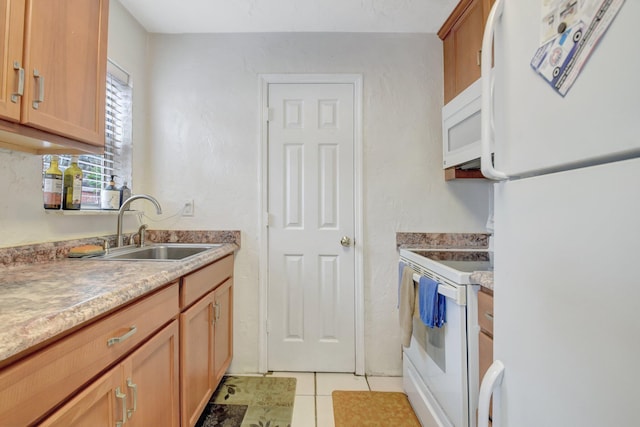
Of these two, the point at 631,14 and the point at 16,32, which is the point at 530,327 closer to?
the point at 631,14

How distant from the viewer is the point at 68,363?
0.71 meters

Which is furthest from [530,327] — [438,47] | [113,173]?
[113,173]

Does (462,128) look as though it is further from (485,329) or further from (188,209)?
(188,209)

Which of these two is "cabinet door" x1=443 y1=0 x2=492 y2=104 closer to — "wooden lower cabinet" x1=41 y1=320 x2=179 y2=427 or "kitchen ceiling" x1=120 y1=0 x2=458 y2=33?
"kitchen ceiling" x1=120 y1=0 x2=458 y2=33

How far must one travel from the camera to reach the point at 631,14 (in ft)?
1.30

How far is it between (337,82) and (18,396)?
213 cm

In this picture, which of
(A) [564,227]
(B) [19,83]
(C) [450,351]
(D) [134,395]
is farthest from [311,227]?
(A) [564,227]

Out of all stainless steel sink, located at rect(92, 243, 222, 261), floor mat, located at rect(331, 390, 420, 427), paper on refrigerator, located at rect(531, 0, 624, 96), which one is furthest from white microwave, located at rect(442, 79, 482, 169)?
stainless steel sink, located at rect(92, 243, 222, 261)

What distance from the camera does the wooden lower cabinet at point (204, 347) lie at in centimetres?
134

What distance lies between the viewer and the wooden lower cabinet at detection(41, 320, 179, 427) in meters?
0.76

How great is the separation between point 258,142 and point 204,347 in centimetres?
135

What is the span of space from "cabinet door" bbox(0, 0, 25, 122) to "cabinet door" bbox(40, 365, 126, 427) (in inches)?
32.7

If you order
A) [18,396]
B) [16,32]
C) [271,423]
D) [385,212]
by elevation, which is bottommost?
[271,423]

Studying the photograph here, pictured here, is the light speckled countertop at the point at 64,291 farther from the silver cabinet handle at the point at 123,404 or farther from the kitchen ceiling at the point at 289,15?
the kitchen ceiling at the point at 289,15
